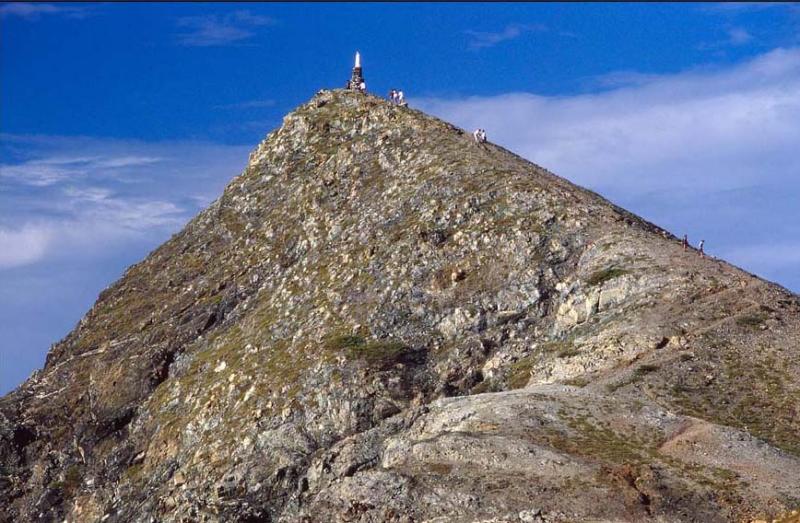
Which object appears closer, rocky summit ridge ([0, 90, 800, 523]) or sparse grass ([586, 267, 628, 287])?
rocky summit ridge ([0, 90, 800, 523])

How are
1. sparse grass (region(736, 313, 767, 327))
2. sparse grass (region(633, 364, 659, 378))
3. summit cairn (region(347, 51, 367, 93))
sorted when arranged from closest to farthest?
sparse grass (region(633, 364, 659, 378))
sparse grass (region(736, 313, 767, 327))
summit cairn (region(347, 51, 367, 93))

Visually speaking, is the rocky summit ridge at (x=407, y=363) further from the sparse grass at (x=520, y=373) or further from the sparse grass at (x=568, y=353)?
the sparse grass at (x=568, y=353)

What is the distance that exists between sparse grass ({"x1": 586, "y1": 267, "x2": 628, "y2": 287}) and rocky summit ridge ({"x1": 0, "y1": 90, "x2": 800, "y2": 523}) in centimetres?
30

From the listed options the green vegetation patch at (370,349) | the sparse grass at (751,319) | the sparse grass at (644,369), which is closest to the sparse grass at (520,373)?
the sparse grass at (644,369)

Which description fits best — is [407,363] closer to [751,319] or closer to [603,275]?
[603,275]

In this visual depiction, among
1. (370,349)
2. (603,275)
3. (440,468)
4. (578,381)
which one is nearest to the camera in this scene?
(440,468)

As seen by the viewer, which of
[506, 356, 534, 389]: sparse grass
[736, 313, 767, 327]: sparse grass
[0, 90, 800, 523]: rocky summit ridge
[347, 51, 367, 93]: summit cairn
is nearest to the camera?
[0, 90, 800, 523]: rocky summit ridge

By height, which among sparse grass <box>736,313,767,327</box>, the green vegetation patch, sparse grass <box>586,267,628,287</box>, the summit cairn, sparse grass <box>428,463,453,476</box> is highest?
the summit cairn

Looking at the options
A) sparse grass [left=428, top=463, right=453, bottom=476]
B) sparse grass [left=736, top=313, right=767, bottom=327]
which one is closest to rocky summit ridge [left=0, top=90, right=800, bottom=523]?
sparse grass [left=428, top=463, right=453, bottom=476]

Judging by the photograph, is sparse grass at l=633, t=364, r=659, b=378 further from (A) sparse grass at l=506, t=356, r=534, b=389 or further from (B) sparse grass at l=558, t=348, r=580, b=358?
(A) sparse grass at l=506, t=356, r=534, b=389

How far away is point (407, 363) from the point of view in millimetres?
107812

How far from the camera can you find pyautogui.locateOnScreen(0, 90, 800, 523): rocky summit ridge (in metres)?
79.2

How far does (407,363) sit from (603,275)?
1595 cm

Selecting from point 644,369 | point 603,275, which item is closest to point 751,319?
point 644,369
